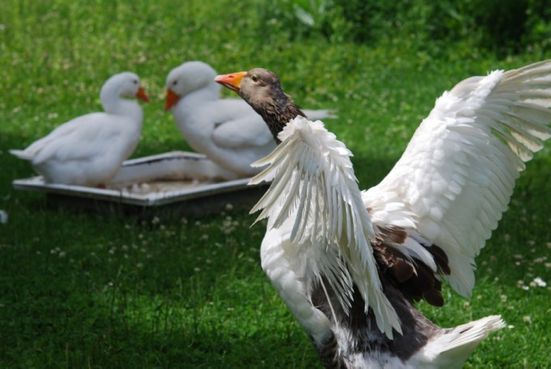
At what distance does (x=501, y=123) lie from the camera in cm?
458

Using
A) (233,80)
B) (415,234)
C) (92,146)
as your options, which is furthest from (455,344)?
(92,146)

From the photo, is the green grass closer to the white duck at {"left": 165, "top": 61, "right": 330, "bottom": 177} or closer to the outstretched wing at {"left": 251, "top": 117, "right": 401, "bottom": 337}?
the white duck at {"left": 165, "top": 61, "right": 330, "bottom": 177}

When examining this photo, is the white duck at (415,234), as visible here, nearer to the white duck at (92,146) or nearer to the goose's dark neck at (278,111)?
the goose's dark neck at (278,111)

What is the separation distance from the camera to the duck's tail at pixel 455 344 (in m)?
3.92

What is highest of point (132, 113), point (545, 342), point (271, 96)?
point (271, 96)

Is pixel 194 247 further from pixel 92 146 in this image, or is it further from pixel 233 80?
pixel 233 80

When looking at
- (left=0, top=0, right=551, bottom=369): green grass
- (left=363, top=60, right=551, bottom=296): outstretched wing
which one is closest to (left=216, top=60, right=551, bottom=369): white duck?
(left=363, top=60, right=551, bottom=296): outstretched wing

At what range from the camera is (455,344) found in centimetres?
398

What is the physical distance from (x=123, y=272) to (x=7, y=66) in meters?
6.18

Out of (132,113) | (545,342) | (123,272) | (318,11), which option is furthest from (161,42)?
(545,342)

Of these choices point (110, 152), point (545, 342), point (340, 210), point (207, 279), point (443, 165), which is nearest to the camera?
point (340, 210)

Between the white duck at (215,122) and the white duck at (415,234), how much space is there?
3032 millimetres

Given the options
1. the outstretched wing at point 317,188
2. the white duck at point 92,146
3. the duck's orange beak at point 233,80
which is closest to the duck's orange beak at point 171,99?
the white duck at point 92,146

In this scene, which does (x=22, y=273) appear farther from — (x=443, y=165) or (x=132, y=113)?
(x=443, y=165)
